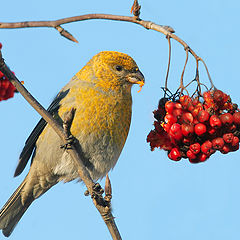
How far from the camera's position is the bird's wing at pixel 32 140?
14.7ft

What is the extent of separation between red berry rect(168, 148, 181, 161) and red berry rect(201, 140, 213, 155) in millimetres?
207

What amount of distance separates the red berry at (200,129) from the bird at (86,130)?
150 cm

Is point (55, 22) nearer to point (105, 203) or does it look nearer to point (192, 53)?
point (192, 53)

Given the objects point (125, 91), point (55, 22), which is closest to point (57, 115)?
point (125, 91)

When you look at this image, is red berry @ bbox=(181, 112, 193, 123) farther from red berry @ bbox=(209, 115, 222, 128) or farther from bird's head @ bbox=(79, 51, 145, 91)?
bird's head @ bbox=(79, 51, 145, 91)

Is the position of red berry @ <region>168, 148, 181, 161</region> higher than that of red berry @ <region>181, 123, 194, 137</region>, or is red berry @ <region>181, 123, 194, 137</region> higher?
red berry @ <region>181, 123, 194, 137</region>

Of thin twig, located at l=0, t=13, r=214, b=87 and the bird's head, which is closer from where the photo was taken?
thin twig, located at l=0, t=13, r=214, b=87

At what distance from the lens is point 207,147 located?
9.44ft

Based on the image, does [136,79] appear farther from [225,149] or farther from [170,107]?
[225,149]

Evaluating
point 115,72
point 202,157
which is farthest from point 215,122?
point 115,72

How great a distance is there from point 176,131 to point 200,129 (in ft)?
0.59

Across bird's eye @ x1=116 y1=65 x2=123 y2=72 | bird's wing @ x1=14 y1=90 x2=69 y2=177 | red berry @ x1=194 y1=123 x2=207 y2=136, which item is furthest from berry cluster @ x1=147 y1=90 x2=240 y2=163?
bird's wing @ x1=14 y1=90 x2=69 y2=177

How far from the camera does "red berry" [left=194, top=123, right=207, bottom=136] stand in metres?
2.82

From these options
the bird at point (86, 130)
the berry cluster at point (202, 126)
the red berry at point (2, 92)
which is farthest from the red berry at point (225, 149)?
the red berry at point (2, 92)
